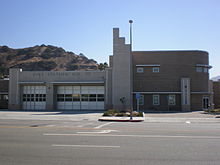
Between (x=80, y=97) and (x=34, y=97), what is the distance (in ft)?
24.3

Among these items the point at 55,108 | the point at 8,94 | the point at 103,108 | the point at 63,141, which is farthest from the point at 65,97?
the point at 63,141

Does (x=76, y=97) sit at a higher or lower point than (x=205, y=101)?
higher

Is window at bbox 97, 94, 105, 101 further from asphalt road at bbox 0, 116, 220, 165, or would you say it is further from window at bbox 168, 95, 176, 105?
asphalt road at bbox 0, 116, 220, 165

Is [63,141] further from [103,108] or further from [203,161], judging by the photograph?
[103,108]

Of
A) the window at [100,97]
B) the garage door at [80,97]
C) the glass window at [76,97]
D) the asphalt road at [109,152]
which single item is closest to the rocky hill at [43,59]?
the garage door at [80,97]

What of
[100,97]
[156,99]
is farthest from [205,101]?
[100,97]

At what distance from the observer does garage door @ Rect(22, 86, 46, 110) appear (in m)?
39.3

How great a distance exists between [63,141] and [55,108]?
95.2 ft

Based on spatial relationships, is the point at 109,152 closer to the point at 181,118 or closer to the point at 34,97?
the point at 181,118

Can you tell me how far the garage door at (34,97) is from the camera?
129ft

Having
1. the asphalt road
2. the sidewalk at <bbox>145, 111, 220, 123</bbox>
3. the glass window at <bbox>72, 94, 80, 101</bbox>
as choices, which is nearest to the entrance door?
the sidewalk at <bbox>145, 111, 220, 123</bbox>

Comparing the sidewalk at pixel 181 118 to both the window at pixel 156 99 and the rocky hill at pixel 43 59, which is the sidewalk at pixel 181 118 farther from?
the rocky hill at pixel 43 59

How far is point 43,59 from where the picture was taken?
148000mm

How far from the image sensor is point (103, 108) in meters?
38.4
